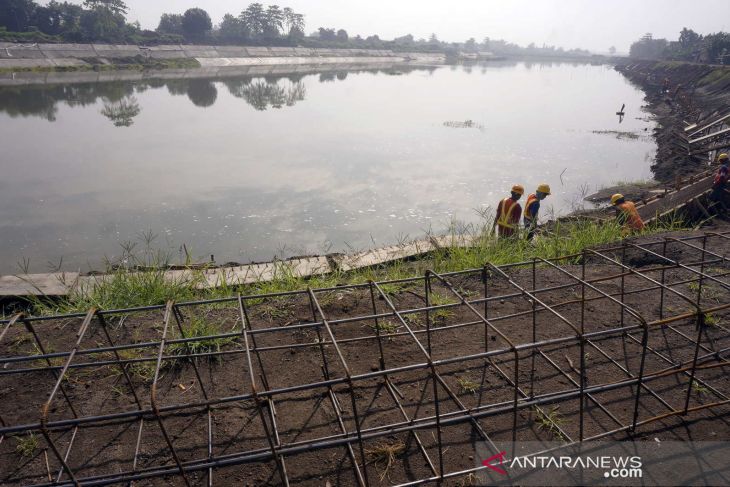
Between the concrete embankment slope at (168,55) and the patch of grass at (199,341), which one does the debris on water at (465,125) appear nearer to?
the patch of grass at (199,341)

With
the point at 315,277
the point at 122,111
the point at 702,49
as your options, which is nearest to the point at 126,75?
the point at 122,111

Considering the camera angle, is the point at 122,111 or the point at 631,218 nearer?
the point at 631,218

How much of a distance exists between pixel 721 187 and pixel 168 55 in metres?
50.0

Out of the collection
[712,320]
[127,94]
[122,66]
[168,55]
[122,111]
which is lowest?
[712,320]

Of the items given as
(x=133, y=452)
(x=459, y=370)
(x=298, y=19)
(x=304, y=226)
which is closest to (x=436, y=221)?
(x=304, y=226)

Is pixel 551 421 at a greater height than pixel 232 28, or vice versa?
pixel 232 28

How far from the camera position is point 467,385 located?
3.35 m

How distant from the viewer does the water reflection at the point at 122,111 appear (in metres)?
18.5

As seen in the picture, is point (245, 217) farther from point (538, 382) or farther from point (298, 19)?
point (298, 19)

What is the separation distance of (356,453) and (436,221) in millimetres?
7138

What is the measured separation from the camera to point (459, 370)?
3527 mm

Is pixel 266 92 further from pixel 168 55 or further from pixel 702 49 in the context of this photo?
pixel 702 49

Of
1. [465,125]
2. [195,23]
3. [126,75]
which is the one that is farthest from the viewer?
[195,23]

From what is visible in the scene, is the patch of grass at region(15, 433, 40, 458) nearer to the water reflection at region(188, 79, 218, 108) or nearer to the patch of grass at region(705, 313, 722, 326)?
the patch of grass at region(705, 313, 722, 326)
